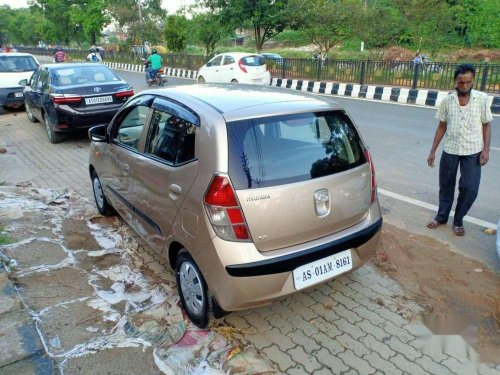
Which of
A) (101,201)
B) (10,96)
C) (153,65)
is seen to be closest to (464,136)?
(101,201)

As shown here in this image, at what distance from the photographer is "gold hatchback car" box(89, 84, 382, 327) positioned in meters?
2.55

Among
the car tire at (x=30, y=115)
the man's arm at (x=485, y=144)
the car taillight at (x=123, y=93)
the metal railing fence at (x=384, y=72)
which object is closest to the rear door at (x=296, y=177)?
the man's arm at (x=485, y=144)

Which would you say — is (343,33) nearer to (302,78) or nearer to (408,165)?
(302,78)

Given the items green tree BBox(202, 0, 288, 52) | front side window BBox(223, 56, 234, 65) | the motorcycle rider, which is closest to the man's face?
front side window BBox(223, 56, 234, 65)

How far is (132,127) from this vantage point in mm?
4020

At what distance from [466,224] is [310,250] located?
265cm

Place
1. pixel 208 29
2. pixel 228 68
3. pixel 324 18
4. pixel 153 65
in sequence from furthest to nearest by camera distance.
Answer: pixel 208 29 → pixel 324 18 → pixel 153 65 → pixel 228 68

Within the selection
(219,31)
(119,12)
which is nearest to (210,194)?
(219,31)

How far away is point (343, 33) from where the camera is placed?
22906 millimetres

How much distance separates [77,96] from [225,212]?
662 centimetres

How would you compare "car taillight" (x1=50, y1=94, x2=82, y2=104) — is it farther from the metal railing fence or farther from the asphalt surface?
the metal railing fence

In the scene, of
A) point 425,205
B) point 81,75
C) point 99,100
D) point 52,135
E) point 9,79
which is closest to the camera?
point 425,205

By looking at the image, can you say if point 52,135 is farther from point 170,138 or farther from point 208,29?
point 208,29

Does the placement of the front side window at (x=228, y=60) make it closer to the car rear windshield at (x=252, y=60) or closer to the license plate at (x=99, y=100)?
the car rear windshield at (x=252, y=60)
